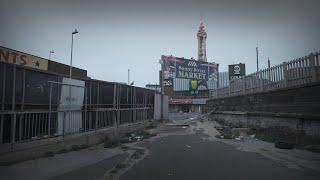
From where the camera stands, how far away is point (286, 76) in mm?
19219

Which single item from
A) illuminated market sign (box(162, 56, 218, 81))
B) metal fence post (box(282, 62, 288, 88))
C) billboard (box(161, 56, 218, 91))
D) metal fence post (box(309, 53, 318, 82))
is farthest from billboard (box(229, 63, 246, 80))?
metal fence post (box(309, 53, 318, 82))

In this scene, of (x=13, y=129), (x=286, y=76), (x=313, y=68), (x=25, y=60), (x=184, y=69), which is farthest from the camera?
(x=184, y=69)

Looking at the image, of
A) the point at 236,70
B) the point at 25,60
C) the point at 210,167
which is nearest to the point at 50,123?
the point at 210,167

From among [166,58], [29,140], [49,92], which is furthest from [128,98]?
[166,58]

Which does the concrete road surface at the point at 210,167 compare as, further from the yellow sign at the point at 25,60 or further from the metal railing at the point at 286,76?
the yellow sign at the point at 25,60

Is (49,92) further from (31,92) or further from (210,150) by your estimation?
(210,150)

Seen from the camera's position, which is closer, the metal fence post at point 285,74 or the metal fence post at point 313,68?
the metal fence post at point 313,68

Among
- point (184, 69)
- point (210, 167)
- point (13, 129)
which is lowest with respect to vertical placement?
point (210, 167)

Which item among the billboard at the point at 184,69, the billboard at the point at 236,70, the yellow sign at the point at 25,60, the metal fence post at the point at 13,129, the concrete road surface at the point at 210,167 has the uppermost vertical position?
the billboard at the point at 236,70

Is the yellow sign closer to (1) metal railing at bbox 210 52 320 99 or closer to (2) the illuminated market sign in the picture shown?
(1) metal railing at bbox 210 52 320 99

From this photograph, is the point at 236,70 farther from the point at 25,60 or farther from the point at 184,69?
the point at 25,60

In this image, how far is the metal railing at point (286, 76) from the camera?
16.2 m

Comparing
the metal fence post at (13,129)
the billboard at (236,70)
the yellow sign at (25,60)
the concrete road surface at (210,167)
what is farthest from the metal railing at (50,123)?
the billboard at (236,70)

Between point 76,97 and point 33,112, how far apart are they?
3.51 meters
